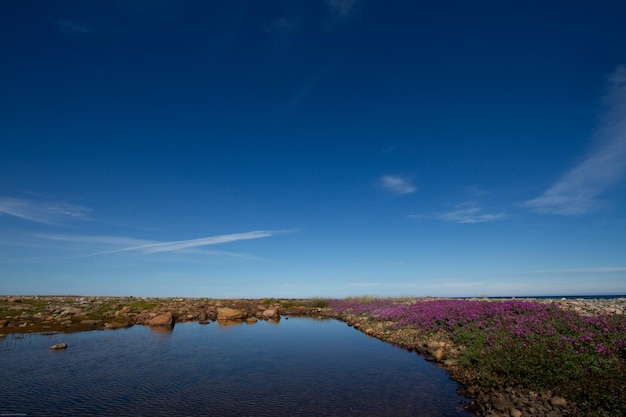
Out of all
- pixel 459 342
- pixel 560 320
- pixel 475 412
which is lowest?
pixel 475 412

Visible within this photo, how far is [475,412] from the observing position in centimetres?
1170

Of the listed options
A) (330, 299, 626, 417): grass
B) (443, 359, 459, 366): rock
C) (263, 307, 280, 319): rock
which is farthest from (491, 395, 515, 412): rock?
(263, 307, 280, 319): rock

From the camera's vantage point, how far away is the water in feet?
40.2

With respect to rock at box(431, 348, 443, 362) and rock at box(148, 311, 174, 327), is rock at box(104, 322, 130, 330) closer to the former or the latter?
rock at box(148, 311, 174, 327)

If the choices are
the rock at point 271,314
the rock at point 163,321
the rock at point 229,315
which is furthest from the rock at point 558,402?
the rock at point 271,314

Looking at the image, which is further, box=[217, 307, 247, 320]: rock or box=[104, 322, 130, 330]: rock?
box=[217, 307, 247, 320]: rock

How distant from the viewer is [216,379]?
15992 mm

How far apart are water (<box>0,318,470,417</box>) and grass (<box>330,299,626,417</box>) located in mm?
2377

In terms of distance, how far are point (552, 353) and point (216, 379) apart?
14872mm

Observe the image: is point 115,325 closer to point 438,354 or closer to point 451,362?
point 438,354

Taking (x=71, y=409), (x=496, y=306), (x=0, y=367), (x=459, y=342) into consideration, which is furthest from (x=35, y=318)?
(x=496, y=306)

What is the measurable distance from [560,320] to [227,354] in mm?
19905

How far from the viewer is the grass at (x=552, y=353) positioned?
11.0 metres

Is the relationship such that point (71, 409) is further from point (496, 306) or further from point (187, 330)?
point (496, 306)
